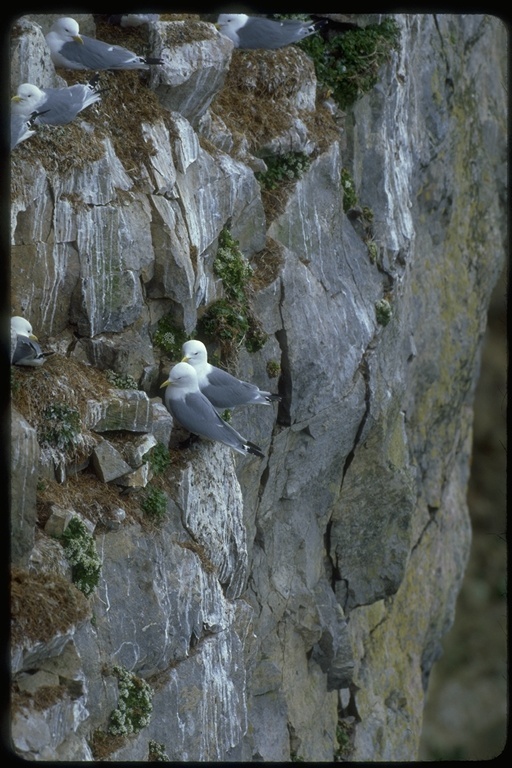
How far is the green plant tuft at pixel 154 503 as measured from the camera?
10.7 metres

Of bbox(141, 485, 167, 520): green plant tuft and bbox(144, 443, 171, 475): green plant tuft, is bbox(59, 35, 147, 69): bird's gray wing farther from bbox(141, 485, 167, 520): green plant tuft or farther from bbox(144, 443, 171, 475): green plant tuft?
bbox(141, 485, 167, 520): green plant tuft

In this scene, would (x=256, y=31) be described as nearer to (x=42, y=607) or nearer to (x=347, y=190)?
(x=347, y=190)

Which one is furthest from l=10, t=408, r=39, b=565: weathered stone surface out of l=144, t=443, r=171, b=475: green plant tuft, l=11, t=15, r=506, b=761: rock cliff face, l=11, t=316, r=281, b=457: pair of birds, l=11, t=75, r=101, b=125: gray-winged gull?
l=11, t=75, r=101, b=125: gray-winged gull

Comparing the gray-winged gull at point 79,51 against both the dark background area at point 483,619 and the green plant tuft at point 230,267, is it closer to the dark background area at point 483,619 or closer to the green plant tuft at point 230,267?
the green plant tuft at point 230,267

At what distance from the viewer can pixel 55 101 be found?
401 inches

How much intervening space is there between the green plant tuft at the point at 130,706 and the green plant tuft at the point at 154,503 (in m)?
1.51

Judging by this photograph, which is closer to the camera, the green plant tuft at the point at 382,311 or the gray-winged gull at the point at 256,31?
the gray-winged gull at the point at 256,31

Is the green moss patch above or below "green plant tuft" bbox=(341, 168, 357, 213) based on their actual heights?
below

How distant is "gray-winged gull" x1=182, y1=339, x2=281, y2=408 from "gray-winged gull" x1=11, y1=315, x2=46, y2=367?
2094mm

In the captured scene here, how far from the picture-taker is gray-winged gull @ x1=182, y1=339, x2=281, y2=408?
454 inches

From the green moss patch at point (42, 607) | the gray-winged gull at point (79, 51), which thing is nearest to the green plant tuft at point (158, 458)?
the green moss patch at point (42, 607)

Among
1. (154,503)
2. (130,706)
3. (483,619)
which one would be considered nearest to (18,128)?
(154,503)

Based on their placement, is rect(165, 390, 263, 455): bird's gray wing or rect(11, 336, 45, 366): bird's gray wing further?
rect(165, 390, 263, 455): bird's gray wing

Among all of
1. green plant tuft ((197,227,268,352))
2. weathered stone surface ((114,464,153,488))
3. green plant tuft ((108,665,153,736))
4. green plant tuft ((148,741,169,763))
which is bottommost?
green plant tuft ((148,741,169,763))
